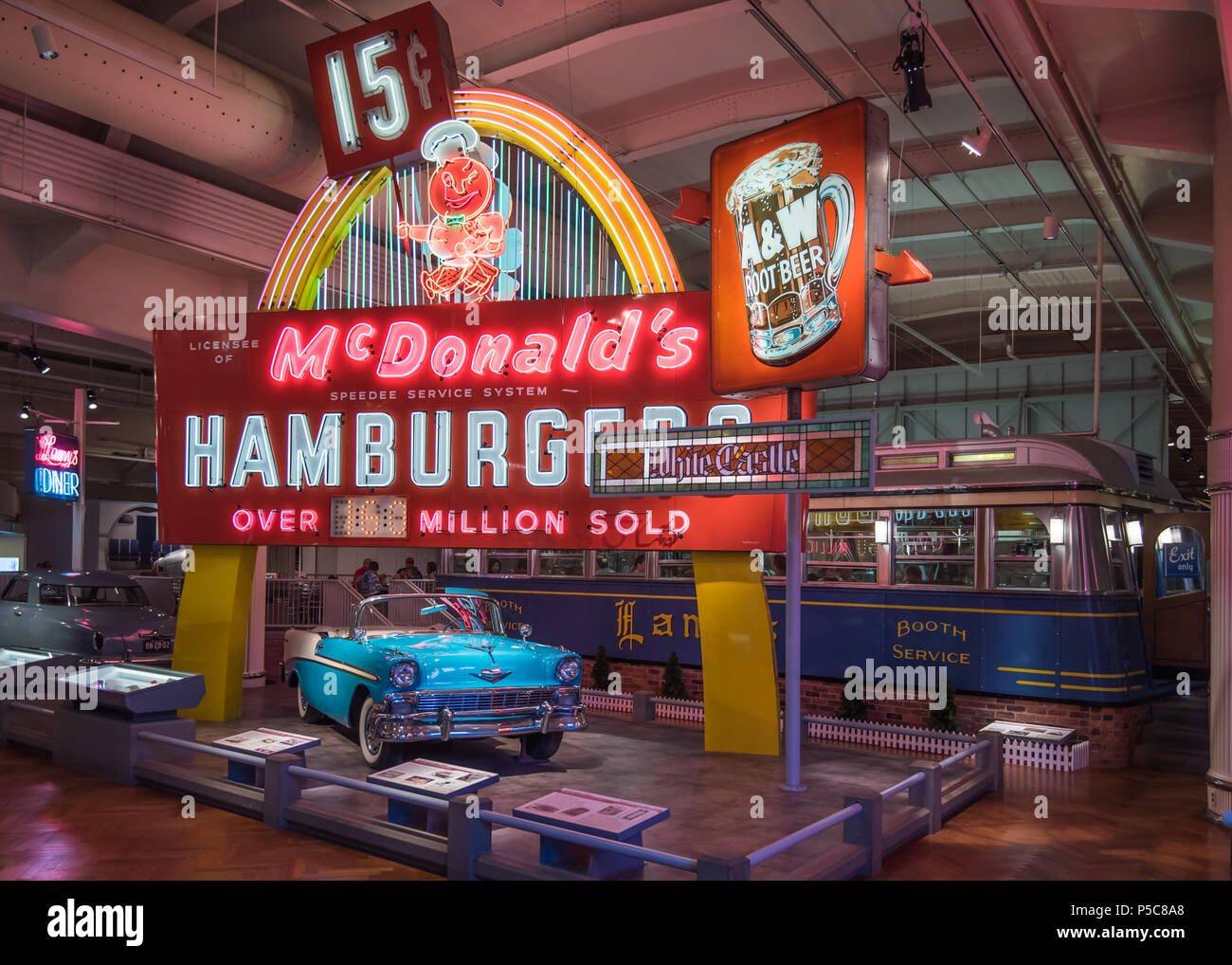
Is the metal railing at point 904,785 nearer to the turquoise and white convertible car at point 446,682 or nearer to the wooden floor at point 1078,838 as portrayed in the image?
the wooden floor at point 1078,838

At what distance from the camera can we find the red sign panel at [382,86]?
984 cm

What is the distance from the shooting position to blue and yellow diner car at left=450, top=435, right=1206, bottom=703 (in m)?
10.4

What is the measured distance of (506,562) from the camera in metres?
15.2

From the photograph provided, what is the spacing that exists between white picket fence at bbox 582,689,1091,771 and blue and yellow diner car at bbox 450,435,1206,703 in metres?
0.66

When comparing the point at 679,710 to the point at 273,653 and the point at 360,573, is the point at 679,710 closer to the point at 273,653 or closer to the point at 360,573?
the point at 360,573

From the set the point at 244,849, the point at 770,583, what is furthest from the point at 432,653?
the point at 770,583

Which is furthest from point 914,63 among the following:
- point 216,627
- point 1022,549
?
point 216,627

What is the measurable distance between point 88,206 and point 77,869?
810cm

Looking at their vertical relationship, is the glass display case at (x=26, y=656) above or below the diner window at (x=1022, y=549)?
below

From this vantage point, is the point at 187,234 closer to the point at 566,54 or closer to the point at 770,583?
the point at 566,54

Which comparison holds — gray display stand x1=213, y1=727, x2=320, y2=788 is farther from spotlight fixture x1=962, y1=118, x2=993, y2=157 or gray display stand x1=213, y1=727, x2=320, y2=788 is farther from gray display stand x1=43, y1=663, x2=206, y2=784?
spotlight fixture x1=962, y1=118, x2=993, y2=157

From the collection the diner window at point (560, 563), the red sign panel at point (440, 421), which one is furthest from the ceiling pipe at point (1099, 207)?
the diner window at point (560, 563)

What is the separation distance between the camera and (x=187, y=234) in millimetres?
12414

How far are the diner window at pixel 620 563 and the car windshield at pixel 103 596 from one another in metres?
7.00
